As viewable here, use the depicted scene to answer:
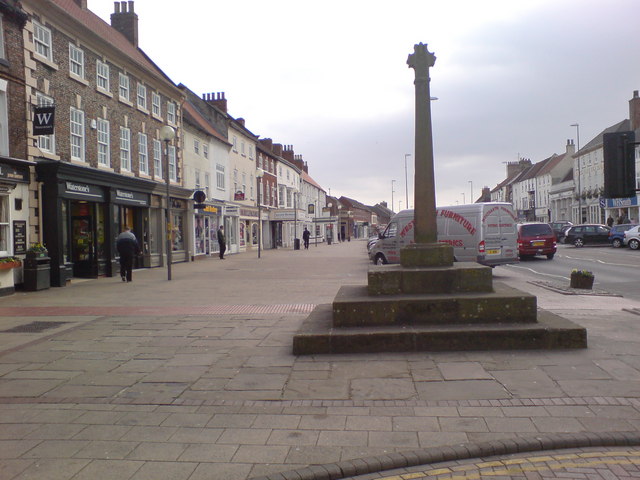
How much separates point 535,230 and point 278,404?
2257cm

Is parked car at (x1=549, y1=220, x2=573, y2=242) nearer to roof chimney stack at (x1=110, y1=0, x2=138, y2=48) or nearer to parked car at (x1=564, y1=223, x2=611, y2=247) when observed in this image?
parked car at (x1=564, y1=223, x2=611, y2=247)

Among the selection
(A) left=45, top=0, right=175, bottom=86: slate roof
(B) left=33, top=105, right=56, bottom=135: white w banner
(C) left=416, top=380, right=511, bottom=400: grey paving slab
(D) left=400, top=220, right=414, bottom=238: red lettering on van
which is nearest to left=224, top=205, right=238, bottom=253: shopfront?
(A) left=45, top=0, right=175, bottom=86: slate roof

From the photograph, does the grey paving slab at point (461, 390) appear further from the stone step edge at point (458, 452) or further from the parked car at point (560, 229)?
the parked car at point (560, 229)

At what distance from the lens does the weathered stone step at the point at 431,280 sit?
7793 millimetres

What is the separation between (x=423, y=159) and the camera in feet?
28.7

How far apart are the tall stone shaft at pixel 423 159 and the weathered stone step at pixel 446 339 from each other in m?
2.20

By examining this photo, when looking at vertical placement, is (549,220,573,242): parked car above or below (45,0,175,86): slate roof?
below

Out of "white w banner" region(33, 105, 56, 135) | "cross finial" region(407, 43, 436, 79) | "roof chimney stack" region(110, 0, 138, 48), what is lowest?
"cross finial" region(407, 43, 436, 79)

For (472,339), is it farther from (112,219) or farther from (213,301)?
(112,219)

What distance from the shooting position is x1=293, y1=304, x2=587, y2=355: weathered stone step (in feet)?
22.1

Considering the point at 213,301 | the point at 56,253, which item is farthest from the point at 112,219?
the point at 213,301

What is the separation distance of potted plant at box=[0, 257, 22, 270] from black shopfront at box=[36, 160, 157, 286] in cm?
169

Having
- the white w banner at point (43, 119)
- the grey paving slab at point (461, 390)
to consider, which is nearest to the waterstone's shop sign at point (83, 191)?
the white w banner at point (43, 119)

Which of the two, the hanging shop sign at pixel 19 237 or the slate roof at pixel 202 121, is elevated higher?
the slate roof at pixel 202 121
